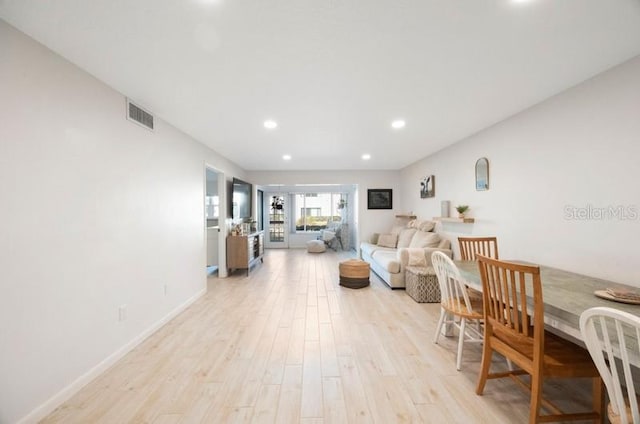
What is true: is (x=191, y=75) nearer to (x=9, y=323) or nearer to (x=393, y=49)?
(x=393, y=49)

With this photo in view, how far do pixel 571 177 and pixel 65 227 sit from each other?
4059 millimetres

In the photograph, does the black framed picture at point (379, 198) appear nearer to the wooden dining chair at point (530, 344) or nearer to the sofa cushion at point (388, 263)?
the sofa cushion at point (388, 263)

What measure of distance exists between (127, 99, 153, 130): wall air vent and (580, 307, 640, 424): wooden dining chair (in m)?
3.47

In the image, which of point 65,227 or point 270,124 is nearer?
point 65,227

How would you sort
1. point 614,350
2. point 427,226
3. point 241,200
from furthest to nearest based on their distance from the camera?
point 241,200 < point 427,226 < point 614,350

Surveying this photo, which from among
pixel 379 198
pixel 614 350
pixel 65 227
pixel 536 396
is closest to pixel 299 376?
pixel 536 396

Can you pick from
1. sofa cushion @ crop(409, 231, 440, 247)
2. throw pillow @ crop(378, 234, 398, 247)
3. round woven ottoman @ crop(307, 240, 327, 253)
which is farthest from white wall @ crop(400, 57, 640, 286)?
round woven ottoman @ crop(307, 240, 327, 253)

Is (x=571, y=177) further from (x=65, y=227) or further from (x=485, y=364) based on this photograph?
(x=65, y=227)

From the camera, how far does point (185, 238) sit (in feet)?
11.3

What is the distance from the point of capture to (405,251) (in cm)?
412

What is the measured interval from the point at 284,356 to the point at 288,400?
1.76 ft

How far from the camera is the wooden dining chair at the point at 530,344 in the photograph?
139 centimetres

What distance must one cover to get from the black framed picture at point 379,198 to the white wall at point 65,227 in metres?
5.00

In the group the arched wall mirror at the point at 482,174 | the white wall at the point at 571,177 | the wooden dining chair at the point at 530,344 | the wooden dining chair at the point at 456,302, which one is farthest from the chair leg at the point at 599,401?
the arched wall mirror at the point at 482,174
